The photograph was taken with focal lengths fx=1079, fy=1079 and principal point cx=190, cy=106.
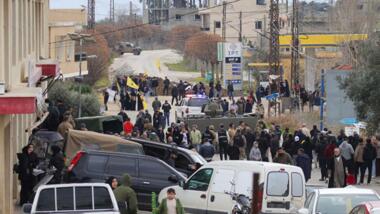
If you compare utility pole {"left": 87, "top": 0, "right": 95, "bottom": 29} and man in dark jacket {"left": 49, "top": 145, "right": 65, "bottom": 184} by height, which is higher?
utility pole {"left": 87, "top": 0, "right": 95, "bottom": 29}

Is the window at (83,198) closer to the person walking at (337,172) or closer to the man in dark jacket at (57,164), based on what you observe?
the man in dark jacket at (57,164)

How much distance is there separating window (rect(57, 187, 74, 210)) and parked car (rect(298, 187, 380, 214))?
13.8 feet

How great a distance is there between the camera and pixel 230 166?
883 inches

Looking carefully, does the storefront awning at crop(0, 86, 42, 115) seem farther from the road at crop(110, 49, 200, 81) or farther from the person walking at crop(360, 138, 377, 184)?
the road at crop(110, 49, 200, 81)

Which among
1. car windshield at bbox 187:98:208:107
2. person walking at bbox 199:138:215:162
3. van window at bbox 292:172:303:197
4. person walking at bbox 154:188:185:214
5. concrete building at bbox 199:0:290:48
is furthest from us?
concrete building at bbox 199:0:290:48

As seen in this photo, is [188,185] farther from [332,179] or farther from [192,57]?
[192,57]

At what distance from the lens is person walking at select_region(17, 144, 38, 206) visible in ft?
84.9

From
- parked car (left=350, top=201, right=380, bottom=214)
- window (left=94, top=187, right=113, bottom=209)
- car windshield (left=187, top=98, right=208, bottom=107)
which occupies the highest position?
parked car (left=350, top=201, right=380, bottom=214)

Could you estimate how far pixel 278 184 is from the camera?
73.3 feet

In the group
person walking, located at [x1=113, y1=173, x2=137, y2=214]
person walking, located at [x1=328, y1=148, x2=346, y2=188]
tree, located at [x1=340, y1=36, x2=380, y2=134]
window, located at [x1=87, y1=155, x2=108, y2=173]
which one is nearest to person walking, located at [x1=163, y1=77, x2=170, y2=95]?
tree, located at [x1=340, y1=36, x2=380, y2=134]

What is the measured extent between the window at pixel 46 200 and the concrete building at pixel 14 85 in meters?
2.28

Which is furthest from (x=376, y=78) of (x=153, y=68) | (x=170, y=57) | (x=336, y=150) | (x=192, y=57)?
(x=170, y=57)

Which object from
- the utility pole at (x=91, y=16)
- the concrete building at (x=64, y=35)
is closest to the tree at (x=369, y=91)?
the concrete building at (x=64, y=35)

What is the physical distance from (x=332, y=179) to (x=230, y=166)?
26.2ft
